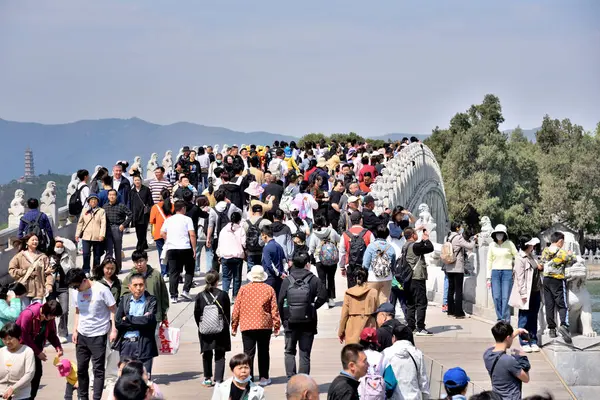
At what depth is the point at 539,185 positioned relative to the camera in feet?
302

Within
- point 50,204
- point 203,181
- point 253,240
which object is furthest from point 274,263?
point 203,181

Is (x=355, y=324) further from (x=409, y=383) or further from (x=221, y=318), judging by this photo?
(x=409, y=383)

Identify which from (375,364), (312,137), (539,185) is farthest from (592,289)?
(375,364)

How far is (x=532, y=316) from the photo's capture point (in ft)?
46.9

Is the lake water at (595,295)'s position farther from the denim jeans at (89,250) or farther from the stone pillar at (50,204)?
the denim jeans at (89,250)

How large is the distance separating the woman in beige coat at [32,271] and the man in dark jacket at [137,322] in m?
3.01

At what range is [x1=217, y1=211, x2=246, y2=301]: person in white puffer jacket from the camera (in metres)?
16.1

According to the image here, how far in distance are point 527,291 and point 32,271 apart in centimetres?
632

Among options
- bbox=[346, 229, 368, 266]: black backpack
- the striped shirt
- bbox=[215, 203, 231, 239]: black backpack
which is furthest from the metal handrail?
the striped shirt

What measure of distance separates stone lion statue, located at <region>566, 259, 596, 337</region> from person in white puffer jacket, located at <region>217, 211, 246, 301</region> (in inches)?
193

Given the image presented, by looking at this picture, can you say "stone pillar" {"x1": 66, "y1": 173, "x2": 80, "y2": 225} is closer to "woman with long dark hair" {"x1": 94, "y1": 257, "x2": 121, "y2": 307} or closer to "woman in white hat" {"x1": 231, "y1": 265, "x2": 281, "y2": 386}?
"woman with long dark hair" {"x1": 94, "y1": 257, "x2": 121, "y2": 307}

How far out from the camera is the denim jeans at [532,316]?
46.6ft

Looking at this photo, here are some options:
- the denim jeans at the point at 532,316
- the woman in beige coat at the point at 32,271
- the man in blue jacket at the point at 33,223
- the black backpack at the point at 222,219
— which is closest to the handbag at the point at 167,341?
the woman in beige coat at the point at 32,271

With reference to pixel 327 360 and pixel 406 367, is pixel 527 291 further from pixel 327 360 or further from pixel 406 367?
pixel 406 367
